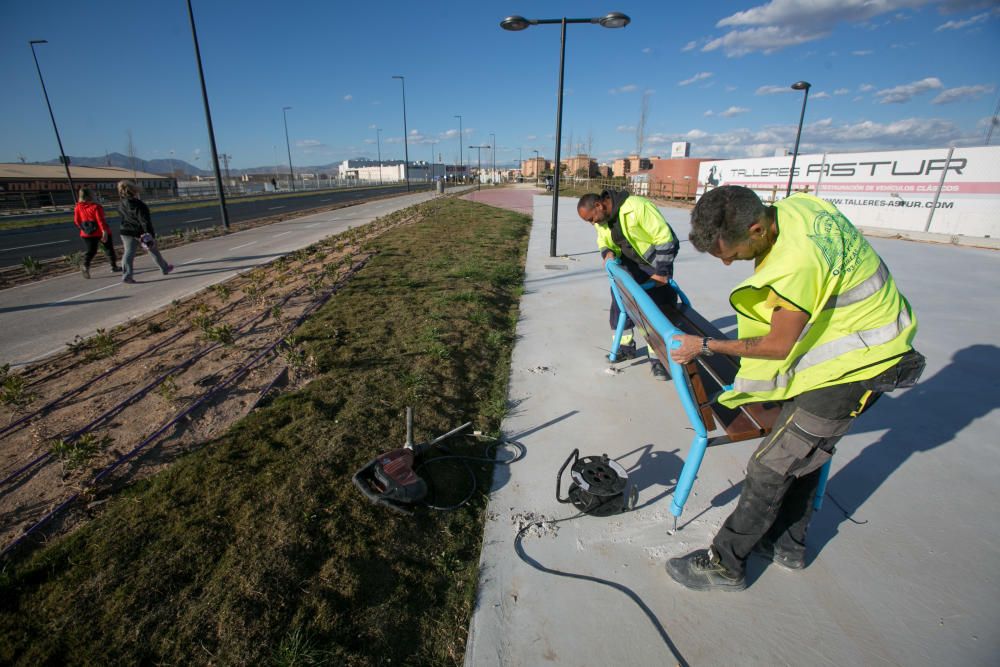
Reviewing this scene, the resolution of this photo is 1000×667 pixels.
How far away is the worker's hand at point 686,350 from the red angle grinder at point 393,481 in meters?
1.59

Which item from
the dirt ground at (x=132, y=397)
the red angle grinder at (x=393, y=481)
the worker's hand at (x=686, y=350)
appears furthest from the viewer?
the dirt ground at (x=132, y=397)

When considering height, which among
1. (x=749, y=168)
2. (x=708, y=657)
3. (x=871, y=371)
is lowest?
(x=708, y=657)

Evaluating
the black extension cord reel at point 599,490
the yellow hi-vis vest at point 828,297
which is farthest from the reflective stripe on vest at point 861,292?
the black extension cord reel at point 599,490

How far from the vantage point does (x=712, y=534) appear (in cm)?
248

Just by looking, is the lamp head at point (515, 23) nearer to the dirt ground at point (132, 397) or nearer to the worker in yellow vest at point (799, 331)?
the dirt ground at point (132, 397)

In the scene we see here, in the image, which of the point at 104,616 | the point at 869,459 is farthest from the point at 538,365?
the point at 104,616

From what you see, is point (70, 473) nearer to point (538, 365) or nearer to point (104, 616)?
point (104, 616)

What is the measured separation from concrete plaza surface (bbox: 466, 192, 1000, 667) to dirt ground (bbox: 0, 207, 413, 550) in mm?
2255

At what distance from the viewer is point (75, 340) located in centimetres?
512

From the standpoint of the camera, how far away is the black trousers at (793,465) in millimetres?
1909

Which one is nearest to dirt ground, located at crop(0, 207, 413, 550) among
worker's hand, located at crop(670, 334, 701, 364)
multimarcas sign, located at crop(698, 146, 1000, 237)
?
worker's hand, located at crop(670, 334, 701, 364)

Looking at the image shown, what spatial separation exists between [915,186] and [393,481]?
68.7 feet

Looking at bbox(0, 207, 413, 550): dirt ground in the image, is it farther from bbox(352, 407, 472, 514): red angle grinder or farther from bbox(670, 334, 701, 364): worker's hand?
bbox(670, 334, 701, 364): worker's hand

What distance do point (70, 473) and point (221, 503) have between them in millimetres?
1118
